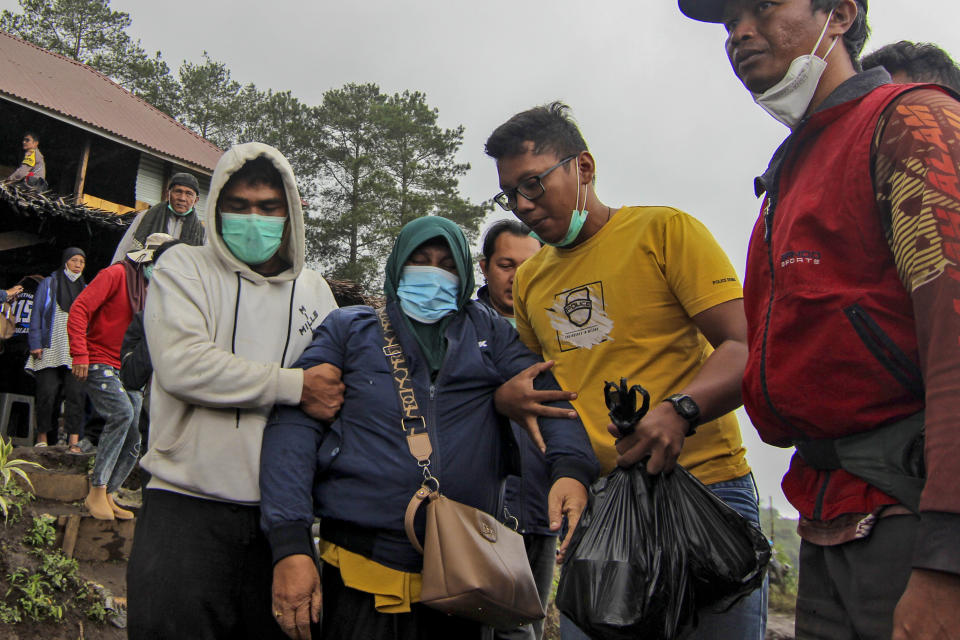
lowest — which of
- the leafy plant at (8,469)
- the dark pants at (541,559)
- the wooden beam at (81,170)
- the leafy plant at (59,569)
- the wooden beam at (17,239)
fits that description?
the leafy plant at (59,569)

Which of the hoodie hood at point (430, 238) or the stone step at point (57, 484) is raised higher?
the hoodie hood at point (430, 238)

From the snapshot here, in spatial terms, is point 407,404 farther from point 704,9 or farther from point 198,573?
point 704,9

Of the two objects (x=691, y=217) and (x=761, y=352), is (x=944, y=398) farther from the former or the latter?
(x=691, y=217)

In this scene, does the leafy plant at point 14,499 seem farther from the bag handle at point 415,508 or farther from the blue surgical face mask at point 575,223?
the blue surgical face mask at point 575,223

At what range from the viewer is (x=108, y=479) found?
577 cm

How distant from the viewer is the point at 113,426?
5578 mm

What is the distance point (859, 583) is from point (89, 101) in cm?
1846

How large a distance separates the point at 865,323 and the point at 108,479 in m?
5.92

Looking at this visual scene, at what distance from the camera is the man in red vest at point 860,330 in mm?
1160

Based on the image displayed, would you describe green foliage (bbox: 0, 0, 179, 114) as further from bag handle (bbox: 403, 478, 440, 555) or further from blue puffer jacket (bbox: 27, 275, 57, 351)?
bag handle (bbox: 403, 478, 440, 555)

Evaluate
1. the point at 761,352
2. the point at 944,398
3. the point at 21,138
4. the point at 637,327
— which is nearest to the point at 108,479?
the point at 637,327

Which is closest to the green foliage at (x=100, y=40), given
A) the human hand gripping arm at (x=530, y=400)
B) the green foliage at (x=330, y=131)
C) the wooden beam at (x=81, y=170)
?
the green foliage at (x=330, y=131)

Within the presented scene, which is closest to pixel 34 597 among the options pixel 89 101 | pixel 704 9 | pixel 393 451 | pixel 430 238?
pixel 393 451

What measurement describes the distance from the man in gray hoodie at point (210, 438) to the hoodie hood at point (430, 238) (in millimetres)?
418
